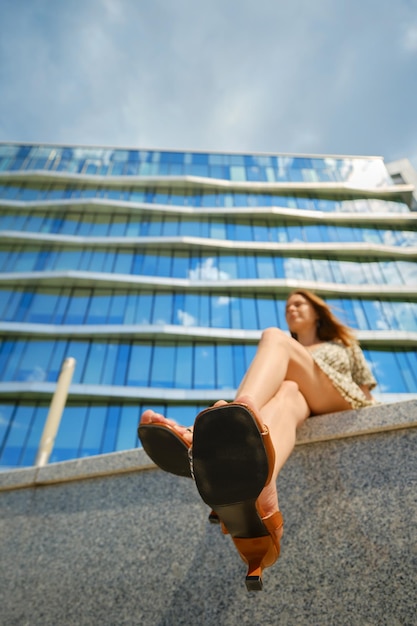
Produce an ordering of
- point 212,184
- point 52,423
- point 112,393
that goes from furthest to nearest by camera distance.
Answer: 1. point 212,184
2. point 112,393
3. point 52,423

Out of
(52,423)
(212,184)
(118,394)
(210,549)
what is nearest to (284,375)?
(210,549)

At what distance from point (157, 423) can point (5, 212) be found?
21356 millimetres

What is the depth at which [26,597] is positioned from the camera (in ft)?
5.69

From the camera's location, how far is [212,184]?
20.2 metres

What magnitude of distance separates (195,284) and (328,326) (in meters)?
15.1

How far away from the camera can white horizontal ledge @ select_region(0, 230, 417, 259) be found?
17.9 m

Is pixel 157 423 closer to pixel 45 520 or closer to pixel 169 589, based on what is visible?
pixel 169 589

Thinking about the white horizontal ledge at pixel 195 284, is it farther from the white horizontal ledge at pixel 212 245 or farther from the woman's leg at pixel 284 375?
the woman's leg at pixel 284 375

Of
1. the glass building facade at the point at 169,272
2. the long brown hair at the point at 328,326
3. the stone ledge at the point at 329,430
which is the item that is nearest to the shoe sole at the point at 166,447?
the stone ledge at the point at 329,430

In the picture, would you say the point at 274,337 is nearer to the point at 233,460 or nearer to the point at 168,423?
the point at 168,423

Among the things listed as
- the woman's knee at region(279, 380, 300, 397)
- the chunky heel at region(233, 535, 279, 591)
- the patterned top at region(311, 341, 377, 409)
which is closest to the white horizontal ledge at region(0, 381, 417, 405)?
the patterned top at region(311, 341, 377, 409)

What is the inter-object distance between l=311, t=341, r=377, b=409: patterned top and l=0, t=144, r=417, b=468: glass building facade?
11592 millimetres

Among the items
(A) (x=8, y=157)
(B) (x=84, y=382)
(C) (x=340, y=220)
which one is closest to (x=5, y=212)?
(A) (x=8, y=157)

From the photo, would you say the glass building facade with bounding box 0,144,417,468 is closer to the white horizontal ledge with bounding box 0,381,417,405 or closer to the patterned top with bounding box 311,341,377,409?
the white horizontal ledge with bounding box 0,381,417,405
